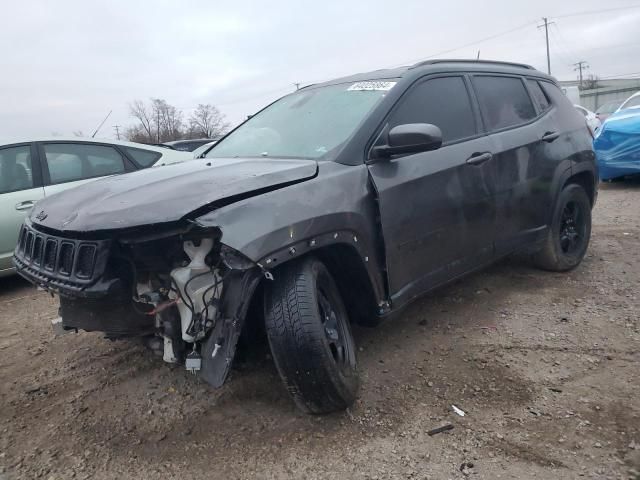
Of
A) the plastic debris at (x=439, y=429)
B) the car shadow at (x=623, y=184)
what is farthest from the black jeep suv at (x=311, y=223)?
the car shadow at (x=623, y=184)

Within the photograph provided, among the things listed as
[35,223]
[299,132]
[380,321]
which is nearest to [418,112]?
[299,132]

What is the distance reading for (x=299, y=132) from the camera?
324 centimetres

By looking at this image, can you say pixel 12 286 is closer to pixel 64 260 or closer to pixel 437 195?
pixel 64 260

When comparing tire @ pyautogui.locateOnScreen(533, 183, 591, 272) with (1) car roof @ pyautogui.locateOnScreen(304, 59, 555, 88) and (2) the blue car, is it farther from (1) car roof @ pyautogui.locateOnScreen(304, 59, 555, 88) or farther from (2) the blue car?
(2) the blue car

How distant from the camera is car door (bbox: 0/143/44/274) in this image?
4.82 m

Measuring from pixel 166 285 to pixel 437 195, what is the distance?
5.45ft

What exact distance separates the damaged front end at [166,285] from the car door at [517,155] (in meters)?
2.16

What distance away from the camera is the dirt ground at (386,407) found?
7.35ft

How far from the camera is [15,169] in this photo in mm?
5043

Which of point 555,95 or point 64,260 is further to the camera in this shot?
point 555,95

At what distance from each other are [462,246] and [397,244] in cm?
68

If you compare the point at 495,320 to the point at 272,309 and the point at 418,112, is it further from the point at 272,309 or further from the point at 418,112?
the point at 272,309

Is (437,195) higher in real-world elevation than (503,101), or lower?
lower

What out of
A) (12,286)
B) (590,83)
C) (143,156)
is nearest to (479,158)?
(143,156)
